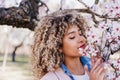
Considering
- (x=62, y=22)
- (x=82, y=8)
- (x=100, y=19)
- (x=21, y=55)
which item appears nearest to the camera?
(x=62, y=22)

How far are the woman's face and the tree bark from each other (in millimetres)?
451

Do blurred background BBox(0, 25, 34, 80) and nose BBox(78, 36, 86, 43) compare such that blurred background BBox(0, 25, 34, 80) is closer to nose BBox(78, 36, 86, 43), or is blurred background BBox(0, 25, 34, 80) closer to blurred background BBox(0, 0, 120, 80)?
blurred background BBox(0, 0, 120, 80)

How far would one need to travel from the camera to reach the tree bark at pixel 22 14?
2096 millimetres

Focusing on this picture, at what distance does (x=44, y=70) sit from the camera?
1.67m

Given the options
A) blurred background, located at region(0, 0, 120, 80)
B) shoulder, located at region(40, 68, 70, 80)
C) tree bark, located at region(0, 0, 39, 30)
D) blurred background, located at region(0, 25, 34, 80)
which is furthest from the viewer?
blurred background, located at region(0, 25, 34, 80)

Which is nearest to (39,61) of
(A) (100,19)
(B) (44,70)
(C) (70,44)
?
(B) (44,70)

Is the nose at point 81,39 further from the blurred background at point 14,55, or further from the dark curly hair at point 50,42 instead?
the blurred background at point 14,55

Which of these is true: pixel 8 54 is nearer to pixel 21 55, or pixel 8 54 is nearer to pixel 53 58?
pixel 21 55

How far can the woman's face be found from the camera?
1673mm

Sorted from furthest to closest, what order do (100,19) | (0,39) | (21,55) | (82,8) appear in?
1. (21,55)
2. (0,39)
3. (82,8)
4. (100,19)

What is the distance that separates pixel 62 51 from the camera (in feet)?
5.57

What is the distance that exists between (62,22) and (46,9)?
481 millimetres

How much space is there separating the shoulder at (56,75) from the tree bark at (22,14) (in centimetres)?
54

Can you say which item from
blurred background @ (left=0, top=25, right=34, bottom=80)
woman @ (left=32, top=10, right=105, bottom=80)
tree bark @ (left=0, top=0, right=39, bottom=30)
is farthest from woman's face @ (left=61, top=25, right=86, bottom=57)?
blurred background @ (left=0, top=25, right=34, bottom=80)
